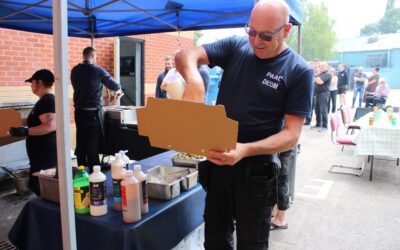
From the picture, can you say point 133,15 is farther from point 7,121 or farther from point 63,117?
point 63,117

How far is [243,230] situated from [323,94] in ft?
26.2

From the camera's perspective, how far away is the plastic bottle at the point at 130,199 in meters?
1.63

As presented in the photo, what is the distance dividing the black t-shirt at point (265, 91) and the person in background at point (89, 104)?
309 cm

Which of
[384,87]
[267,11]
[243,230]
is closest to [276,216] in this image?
[243,230]

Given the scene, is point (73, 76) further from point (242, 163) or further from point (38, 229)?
point (242, 163)

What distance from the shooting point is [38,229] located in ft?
6.46

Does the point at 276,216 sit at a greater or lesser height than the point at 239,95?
lesser

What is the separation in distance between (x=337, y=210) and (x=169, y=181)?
2.78 metres

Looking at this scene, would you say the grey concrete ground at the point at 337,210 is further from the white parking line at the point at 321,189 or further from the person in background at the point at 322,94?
the person in background at the point at 322,94

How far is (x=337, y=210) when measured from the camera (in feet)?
13.2

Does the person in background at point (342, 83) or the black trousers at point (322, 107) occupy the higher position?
the person in background at point (342, 83)

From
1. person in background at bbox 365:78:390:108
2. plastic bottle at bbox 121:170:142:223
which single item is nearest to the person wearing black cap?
plastic bottle at bbox 121:170:142:223

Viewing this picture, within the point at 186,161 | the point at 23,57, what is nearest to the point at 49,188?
the point at 186,161

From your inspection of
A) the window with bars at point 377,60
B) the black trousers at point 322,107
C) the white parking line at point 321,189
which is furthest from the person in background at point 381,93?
the window with bars at point 377,60
